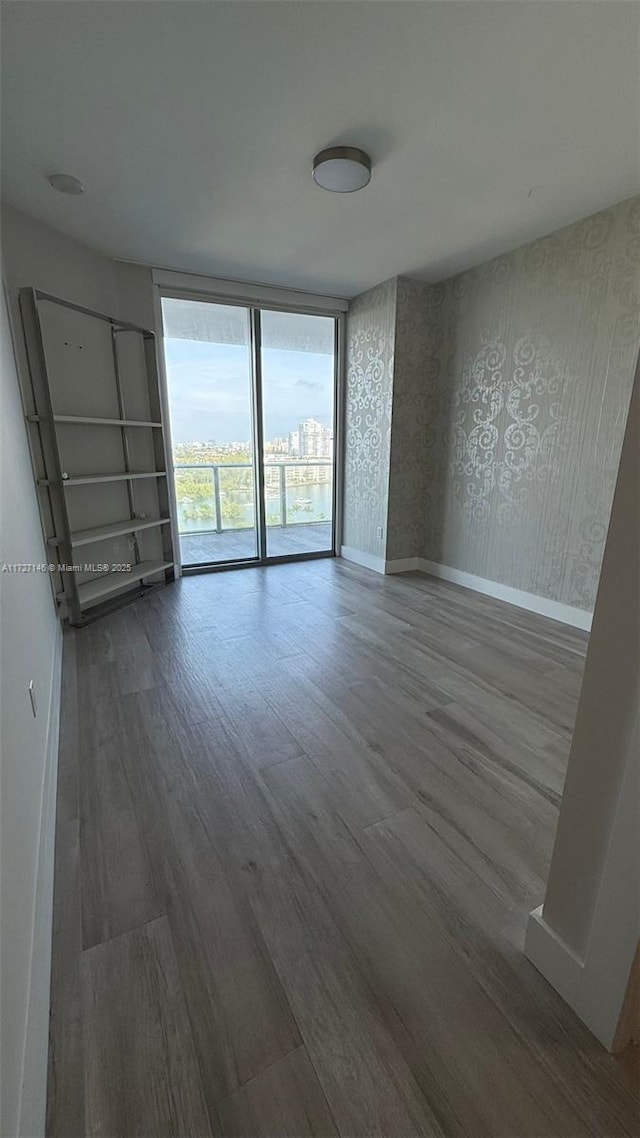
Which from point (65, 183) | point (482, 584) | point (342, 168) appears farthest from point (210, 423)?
point (482, 584)

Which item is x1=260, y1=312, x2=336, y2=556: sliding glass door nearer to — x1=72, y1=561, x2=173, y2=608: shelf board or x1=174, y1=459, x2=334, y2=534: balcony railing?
x1=174, y1=459, x2=334, y2=534: balcony railing

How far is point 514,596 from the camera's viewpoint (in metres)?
3.35

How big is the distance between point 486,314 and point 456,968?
12.2 feet

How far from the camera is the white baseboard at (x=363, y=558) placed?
4.16 metres

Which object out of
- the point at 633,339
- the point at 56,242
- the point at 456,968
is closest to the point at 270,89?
the point at 56,242

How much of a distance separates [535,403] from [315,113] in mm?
2074

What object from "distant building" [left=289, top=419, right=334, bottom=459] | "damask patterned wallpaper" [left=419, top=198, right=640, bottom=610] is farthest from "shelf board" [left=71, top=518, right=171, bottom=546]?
"damask patterned wallpaper" [left=419, top=198, right=640, bottom=610]

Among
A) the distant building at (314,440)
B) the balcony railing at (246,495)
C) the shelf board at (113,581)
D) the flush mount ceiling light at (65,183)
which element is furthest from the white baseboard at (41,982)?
the distant building at (314,440)

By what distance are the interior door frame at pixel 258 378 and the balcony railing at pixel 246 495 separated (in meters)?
0.12

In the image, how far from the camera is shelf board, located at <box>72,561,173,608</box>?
2.94m

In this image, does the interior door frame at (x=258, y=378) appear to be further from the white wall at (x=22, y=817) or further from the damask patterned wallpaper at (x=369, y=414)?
the white wall at (x=22, y=817)

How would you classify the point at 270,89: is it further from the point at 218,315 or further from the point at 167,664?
the point at 167,664

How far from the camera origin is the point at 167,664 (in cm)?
241

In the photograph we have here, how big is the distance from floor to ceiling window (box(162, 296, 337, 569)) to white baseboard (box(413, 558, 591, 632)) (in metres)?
1.23
